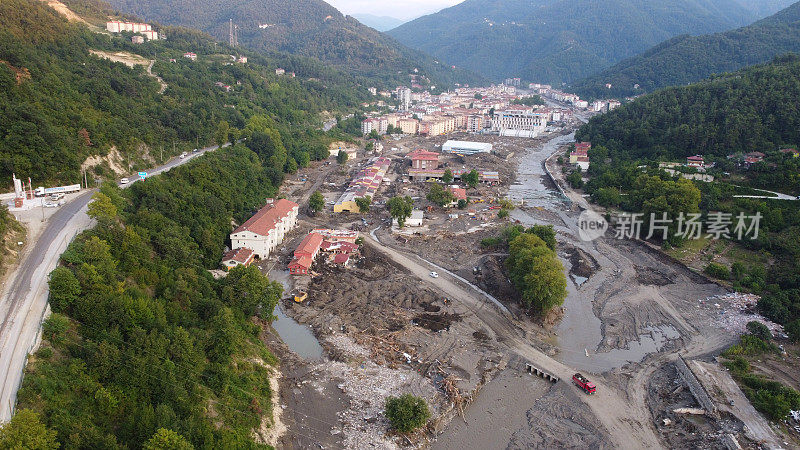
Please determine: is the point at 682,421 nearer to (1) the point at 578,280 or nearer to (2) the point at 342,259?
(1) the point at 578,280

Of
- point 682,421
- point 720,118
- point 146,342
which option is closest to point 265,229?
point 146,342

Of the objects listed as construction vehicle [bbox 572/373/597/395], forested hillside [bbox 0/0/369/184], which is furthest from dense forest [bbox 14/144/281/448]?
construction vehicle [bbox 572/373/597/395]

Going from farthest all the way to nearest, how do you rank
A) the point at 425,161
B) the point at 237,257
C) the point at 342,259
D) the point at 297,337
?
the point at 425,161, the point at 342,259, the point at 237,257, the point at 297,337

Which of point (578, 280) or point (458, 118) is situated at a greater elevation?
point (458, 118)

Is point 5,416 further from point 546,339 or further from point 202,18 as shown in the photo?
point 202,18

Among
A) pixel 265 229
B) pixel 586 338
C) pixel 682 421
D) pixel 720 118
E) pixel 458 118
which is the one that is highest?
pixel 458 118

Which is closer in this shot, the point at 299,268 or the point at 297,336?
the point at 297,336
